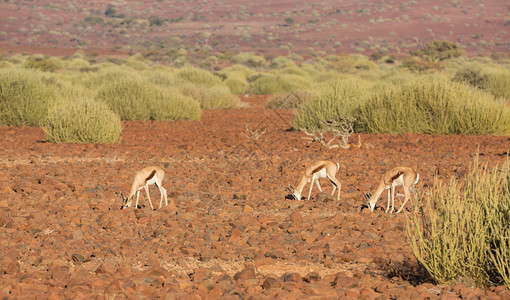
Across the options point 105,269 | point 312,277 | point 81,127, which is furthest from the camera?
point 81,127

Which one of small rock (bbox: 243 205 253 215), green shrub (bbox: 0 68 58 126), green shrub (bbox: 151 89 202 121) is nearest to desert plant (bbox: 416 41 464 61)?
green shrub (bbox: 151 89 202 121)

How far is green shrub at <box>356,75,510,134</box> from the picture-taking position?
46.6 ft

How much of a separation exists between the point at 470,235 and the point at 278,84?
87.6 feet

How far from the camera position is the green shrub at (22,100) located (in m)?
16.1

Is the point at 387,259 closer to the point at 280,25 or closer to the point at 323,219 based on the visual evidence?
the point at 323,219

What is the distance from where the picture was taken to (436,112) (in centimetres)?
1440

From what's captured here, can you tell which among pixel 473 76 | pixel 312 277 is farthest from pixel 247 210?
pixel 473 76

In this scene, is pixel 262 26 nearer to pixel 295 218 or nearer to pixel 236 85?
pixel 236 85

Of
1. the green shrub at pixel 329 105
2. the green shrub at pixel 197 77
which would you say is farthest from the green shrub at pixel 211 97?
the green shrub at pixel 329 105

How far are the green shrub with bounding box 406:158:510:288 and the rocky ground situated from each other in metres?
0.14

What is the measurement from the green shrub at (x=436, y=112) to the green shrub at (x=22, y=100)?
827cm

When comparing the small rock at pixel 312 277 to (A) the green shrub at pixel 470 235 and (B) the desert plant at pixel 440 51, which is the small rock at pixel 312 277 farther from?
(B) the desert plant at pixel 440 51

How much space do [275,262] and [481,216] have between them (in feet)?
5.79

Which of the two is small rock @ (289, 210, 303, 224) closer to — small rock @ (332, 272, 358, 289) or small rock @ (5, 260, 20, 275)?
small rock @ (332, 272, 358, 289)
